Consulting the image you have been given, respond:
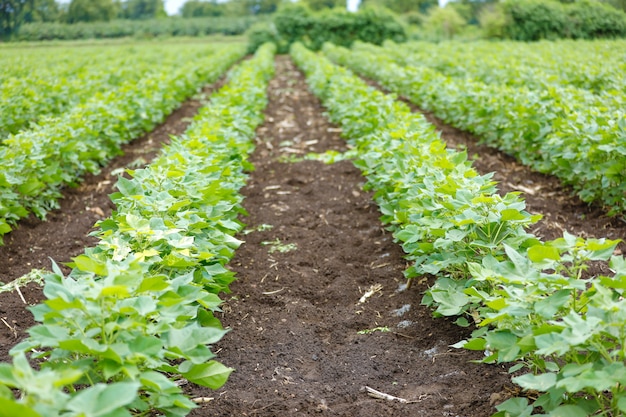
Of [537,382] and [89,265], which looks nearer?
[537,382]

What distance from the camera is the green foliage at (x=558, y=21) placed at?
3656 centimetres

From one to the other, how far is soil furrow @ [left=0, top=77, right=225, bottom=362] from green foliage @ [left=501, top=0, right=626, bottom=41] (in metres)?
33.2

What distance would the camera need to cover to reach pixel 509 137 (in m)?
8.30

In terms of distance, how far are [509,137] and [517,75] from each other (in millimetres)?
5126

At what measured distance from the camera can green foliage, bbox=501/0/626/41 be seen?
36562mm

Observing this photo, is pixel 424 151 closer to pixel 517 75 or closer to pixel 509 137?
pixel 509 137

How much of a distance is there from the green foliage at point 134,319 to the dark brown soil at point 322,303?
1.54ft

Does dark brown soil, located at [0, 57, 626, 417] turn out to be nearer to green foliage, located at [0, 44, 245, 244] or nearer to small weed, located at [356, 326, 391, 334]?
small weed, located at [356, 326, 391, 334]

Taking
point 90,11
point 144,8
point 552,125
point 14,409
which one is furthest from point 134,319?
point 144,8

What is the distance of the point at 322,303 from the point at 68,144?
4188 millimetres

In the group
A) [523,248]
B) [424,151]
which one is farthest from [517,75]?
[523,248]

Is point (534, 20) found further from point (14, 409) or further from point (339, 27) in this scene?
point (14, 409)

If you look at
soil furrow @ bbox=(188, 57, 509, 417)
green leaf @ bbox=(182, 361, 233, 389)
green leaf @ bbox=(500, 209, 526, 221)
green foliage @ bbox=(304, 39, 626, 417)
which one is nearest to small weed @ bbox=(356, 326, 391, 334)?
soil furrow @ bbox=(188, 57, 509, 417)

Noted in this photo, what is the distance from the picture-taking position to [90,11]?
47.7 m
